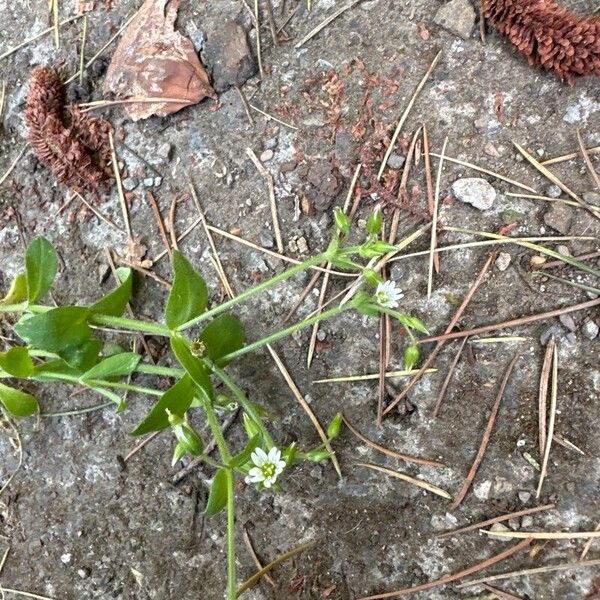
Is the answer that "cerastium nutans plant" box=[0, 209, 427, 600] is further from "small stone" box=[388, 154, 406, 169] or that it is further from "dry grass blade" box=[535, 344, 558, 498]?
"dry grass blade" box=[535, 344, 558, 498]

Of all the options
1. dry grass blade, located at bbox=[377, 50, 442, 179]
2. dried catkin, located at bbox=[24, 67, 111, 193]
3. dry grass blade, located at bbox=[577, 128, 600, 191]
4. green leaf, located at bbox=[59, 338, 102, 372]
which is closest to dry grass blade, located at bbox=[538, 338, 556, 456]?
dry grass blade, located at bbox=[577, 128, 600, 191]

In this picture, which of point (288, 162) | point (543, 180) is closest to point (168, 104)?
point (288, 162)

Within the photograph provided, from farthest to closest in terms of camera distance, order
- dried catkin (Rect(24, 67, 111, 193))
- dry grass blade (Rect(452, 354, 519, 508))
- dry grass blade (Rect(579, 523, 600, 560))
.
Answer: dried catkin (Rect(24, 67, 111, 193)), dry grass blade (Rect(452, 354, 519, 508)), dry grass blade (Rect(579, 523, 600, 560))

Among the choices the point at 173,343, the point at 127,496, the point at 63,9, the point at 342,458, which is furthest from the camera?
the point at 63,9

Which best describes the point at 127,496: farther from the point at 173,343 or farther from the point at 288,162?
the point at 288,162

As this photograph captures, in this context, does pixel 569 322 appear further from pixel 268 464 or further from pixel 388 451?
pixel 268 464

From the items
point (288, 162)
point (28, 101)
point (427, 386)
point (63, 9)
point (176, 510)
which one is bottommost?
point (176, 510)

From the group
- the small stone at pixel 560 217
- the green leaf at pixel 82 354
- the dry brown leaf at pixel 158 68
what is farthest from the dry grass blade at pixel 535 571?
the dry brown leaf at pixel 158 68

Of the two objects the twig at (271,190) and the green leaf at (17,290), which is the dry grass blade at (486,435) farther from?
the green leaf at (17,290)
